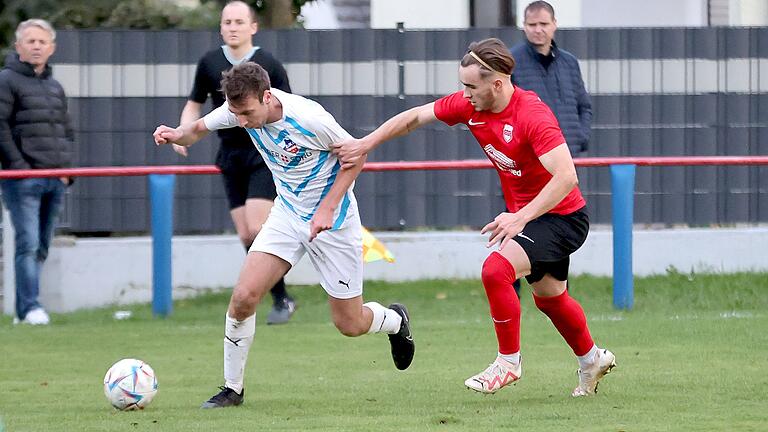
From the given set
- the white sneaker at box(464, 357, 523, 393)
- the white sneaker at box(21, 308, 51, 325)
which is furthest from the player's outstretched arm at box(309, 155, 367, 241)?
the white sneaker at box(21, 308, 51, 325)

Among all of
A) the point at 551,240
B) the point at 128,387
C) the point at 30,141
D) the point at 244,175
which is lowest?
the point at 128,387

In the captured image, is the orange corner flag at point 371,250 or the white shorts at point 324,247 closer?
the white shorts at point 324,247

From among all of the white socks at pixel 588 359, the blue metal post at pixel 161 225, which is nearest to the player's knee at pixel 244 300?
the white socks at pixel 588 359

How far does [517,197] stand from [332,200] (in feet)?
2.97

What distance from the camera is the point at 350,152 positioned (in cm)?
773

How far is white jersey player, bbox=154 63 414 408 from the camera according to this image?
7672mm

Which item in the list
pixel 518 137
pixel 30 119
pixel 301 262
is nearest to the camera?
pixel 518 137

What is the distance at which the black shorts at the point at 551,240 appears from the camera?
7496 millimetres

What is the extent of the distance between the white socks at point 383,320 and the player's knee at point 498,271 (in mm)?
1069

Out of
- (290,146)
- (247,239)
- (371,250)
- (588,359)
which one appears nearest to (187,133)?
(290,146)

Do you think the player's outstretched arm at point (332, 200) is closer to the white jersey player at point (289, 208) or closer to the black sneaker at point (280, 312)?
the white jersey player at point (289, 208)

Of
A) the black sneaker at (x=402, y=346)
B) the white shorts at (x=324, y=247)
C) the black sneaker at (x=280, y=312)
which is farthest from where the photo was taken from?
the black sneaker at (x=280, y=312)

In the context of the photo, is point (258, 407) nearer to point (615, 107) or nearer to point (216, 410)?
point (216, 410)

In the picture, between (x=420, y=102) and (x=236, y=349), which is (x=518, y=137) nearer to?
(x=236, y=349)
